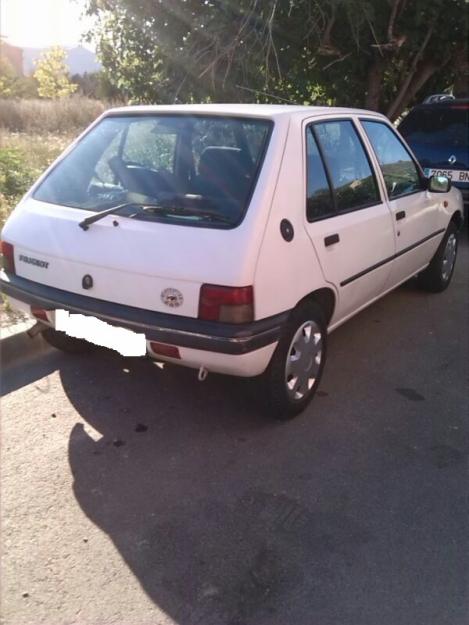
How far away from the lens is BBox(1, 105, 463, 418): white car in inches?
109

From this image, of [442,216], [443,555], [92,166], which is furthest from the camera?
Result: [442,216]

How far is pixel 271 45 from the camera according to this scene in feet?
26.8

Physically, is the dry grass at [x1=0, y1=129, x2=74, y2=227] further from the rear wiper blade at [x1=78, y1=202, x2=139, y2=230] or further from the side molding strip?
the side molding strip

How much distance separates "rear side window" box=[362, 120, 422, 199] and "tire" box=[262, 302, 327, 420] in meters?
1.40

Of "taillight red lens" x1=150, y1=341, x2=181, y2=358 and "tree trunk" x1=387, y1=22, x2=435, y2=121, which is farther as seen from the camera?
"tree trunk" x1=387, y1=22, x2=435, y2=121

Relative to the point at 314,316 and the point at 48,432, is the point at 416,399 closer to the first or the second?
the point at 314,316

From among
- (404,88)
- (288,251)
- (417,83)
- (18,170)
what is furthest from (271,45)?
(288,251)

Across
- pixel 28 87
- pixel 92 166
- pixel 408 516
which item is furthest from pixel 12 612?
pixel 28 87

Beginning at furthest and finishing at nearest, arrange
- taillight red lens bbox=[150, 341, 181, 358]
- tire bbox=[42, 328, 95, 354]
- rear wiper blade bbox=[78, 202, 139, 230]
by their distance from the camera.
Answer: tire bbox=[42, 328, 95, 354]
rear wiper blade bbox=[78, 202, 139, 230]
taillight red lens bbox=[150, 341, 181, 358]

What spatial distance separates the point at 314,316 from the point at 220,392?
2.63ft

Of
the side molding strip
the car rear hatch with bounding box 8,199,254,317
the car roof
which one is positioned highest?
the car roof

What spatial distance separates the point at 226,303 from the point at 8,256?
1471 mm

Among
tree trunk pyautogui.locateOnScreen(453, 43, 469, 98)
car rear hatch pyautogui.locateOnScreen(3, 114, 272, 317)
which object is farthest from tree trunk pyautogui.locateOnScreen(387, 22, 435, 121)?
car rear hatch pyautogui.locateOnScreen(3, 114, 272, 317)

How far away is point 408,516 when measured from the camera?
8.78ft
